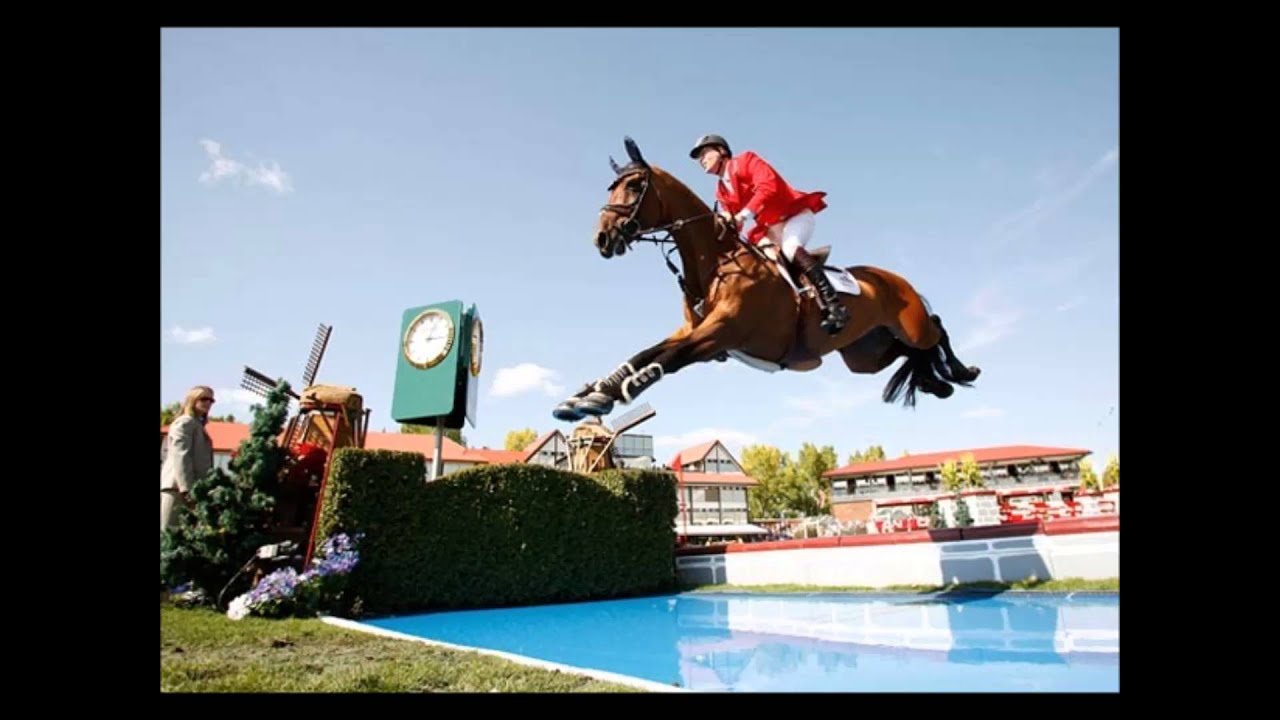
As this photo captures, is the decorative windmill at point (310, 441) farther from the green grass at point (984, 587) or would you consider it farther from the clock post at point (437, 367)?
the green grass at point (984, 587)

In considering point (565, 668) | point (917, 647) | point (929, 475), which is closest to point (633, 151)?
point (565, 668)

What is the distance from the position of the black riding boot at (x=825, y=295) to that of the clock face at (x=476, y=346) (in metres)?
12.3

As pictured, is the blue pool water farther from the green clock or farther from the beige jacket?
the green clock

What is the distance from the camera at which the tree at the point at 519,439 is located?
52.2 m

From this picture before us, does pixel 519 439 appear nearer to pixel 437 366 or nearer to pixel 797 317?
pixel 437 366

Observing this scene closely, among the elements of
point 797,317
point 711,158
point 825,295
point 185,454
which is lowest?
point 185,454

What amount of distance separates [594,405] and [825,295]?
1674 millimetres

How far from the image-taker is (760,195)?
3879mm

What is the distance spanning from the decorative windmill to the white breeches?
914 cm

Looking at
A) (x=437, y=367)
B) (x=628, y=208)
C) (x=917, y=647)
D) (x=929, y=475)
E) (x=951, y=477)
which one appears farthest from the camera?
(x=929, y=475)

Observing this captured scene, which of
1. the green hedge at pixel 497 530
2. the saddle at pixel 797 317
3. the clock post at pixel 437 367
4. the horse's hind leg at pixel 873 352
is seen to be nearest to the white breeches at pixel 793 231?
the saddle at pixel 797 317

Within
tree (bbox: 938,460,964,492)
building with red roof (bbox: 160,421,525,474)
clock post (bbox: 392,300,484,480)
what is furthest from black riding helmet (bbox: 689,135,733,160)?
building with red roof (bbox: 160,421,525,474)
